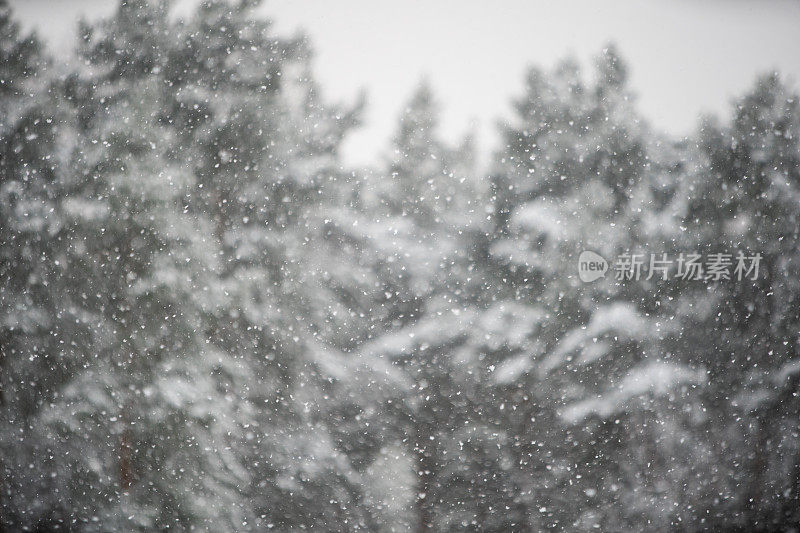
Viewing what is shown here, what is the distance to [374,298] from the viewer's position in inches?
18.8

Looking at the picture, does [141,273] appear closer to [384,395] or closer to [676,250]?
[384,395]

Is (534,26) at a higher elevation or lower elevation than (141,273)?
higher

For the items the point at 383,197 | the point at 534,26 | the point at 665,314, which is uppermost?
the point at 534,26

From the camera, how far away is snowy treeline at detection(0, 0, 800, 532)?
1.56ft

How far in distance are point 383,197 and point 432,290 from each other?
0.35 feet

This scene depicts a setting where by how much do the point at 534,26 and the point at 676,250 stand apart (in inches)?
10.9

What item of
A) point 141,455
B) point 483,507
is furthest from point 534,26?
point 141,455

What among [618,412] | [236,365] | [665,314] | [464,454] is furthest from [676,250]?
[236,365]

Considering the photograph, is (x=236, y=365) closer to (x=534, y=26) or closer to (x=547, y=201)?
(x=547, y=201)

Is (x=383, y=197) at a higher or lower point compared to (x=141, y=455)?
higher

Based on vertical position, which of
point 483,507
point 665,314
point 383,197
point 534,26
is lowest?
point 483,507

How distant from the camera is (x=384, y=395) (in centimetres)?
49

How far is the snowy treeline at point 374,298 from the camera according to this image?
48 cm

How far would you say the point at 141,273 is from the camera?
51 centimetres
